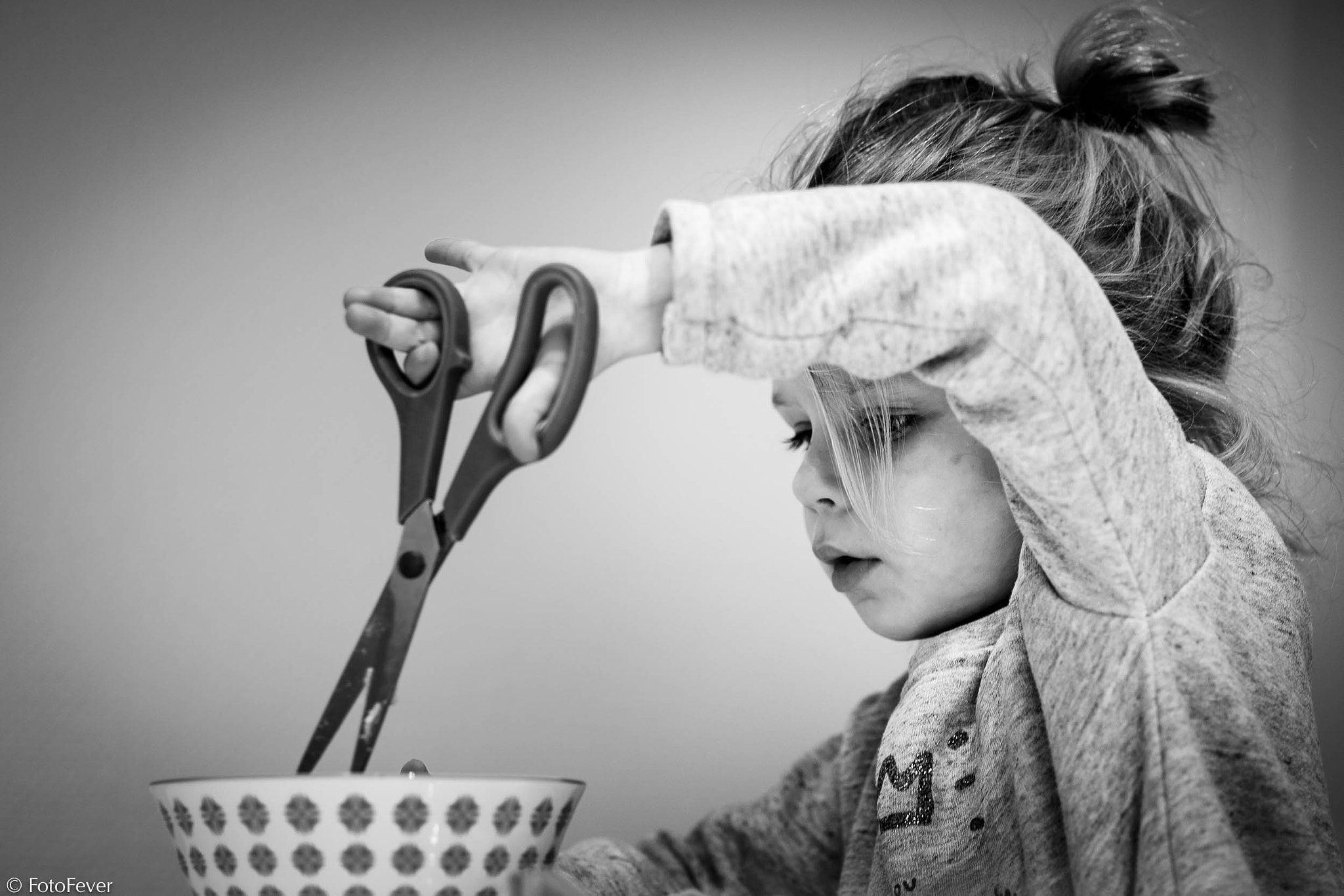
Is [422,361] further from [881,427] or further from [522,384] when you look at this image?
[881,427]

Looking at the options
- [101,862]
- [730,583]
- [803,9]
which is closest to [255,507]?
[101,862]

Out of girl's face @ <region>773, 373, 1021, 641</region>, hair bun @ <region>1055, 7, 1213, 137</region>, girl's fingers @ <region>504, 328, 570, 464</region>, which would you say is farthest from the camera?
hair bun @ <region>1055, 7, 1213, 137</region>

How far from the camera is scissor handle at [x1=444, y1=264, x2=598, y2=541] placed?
0.41 m

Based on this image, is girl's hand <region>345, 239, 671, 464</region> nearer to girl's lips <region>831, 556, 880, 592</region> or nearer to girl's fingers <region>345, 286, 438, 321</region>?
girl's fingers <region>345, 286, 438, 321</region>

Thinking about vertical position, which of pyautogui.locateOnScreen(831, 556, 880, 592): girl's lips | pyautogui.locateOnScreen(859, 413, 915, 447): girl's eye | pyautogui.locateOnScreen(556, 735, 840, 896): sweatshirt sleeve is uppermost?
pyautogui.locateOnScreen(859, 413, 915, 447): girl's eye

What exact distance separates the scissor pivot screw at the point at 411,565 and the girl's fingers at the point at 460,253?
140mm

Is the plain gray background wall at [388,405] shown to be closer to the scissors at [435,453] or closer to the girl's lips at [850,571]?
the girl's lips at [850,571]

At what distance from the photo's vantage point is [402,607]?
1.48ft

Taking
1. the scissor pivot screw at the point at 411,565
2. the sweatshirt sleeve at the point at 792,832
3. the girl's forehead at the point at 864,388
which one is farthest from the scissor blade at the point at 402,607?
the sweatshirt sleeve at the point at 792,832

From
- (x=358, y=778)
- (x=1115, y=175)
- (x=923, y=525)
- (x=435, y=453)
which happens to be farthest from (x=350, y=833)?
(x=1115, y=175)

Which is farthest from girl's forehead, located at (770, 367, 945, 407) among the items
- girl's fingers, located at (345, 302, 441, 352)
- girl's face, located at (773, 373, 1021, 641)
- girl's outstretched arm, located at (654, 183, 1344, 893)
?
girl's fingers, located at (345, 302, 441, 352)

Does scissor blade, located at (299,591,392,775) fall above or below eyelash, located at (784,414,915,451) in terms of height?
below

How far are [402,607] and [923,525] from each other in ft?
1.03

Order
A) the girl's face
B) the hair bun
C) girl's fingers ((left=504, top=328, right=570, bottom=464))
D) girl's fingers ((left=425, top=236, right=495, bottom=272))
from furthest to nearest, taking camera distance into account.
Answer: the hair bun, the girl's face, girl's fingers ((left=425, top=236, right=495, bottom=272)), girl's fingers ((left=504, top=328, right=570, bottom=464))
